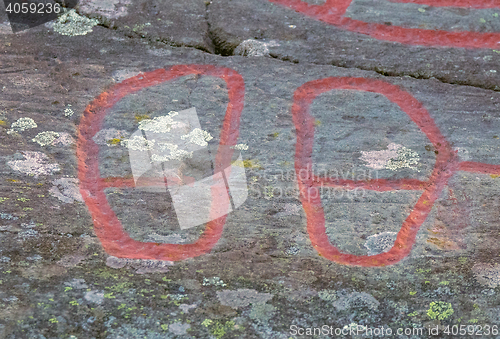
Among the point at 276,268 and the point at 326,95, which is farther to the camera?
the point at 326,95

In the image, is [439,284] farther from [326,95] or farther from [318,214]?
[326,95]

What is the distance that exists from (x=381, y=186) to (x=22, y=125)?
2.50 m

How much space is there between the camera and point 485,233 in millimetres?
2795

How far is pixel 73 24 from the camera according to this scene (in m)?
3.80

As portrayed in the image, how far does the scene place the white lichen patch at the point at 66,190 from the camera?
2867 millimetres

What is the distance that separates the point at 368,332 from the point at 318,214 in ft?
2.65

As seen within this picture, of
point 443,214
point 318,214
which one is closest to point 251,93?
point 318,214

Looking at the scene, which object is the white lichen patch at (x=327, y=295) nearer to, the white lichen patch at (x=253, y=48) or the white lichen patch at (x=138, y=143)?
the white lichen patch at (x=138, y=143)

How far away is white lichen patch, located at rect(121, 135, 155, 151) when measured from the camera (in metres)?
3.17

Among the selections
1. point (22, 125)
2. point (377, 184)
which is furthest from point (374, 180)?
point (22, 125)

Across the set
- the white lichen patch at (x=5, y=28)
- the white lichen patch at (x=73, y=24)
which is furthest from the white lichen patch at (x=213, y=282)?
the white lichen patch at (x=5, y=28)

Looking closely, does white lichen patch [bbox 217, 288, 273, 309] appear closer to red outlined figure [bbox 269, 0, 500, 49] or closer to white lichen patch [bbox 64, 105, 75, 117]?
white lichen patch [bbox 64, 105, 75, 117]

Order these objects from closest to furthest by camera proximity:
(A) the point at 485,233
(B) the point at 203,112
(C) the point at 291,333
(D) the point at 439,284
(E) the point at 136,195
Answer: (C) the point at 291,333 < (D) the point at 439,284 < (A) the point at 485,233 < (E) the point at 136,195 < (B) the point at 203,112

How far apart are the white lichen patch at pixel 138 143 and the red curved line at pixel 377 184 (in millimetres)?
1167
